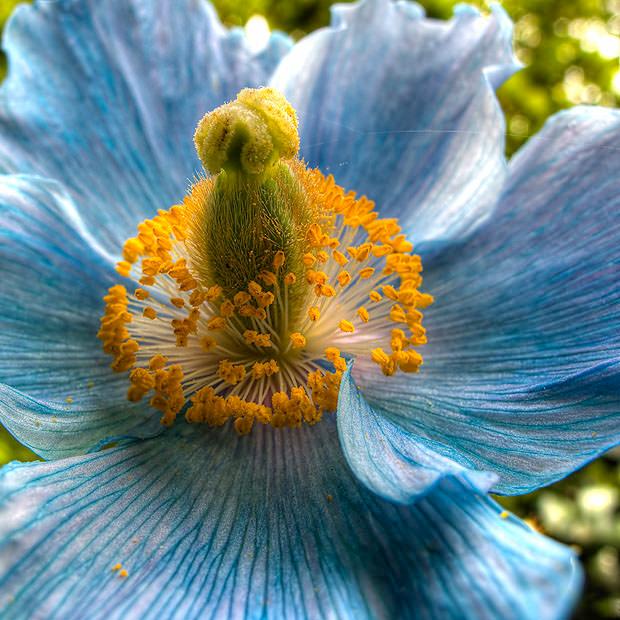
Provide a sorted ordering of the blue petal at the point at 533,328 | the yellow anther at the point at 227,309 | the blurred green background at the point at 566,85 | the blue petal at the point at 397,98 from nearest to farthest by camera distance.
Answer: the blue petal at the point at 533,328 < the yellow anther at the point at 227,309 < the blue petal at the point at 397,98 < the blurred green background at the point at 566,85

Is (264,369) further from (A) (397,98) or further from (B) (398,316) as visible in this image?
(A) (397,98)

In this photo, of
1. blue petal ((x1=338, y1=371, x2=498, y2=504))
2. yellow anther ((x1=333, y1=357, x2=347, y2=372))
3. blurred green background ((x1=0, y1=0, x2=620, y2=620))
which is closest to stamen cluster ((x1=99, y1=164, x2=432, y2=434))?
yellow anther ((x1=333, y1=357, x2=347, y2=372))

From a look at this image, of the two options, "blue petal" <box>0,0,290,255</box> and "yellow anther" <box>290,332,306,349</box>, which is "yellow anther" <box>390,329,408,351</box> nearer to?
"yellow anther" <box>290,332,306,349</box>

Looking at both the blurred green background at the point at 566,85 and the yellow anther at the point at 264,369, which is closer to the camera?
the yellow anther at the point at 264,369

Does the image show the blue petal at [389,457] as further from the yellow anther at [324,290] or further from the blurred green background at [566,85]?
the blurred green background at [566,85]

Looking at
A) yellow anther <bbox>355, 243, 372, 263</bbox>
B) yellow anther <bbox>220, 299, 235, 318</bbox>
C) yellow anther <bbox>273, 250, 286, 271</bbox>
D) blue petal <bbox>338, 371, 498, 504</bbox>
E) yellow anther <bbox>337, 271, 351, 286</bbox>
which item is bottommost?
blue petal <bbox>338, 371, 498, 504</bbox>

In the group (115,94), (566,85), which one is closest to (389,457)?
(115,94)

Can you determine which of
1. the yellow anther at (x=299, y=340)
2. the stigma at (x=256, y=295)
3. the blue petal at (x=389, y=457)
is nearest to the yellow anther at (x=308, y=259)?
the stigma at (x=256, y=295)
